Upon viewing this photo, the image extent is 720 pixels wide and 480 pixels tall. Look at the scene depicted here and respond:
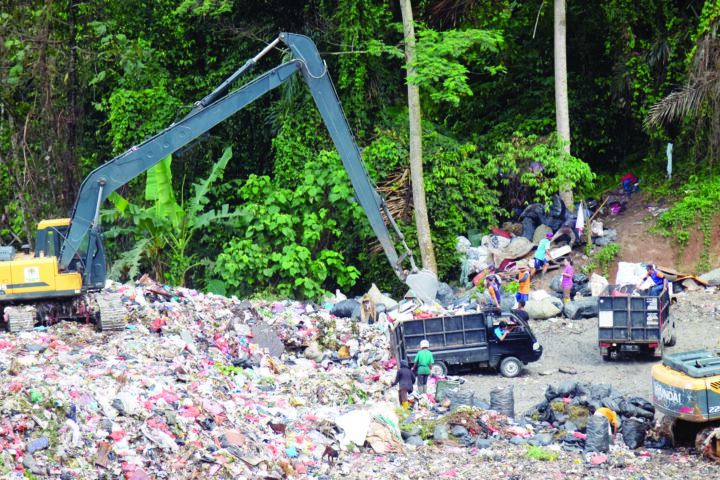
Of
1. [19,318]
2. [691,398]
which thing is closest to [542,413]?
[691,398]

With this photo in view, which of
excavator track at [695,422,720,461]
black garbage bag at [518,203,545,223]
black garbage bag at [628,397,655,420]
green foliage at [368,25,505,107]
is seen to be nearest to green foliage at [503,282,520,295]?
black garbage bag at [518,203,545,223]

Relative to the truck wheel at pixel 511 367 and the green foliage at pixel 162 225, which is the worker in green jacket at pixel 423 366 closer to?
the truck wheel at pixel 511 367

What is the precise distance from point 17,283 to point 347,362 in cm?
555

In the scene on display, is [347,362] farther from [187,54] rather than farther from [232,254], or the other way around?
[187,54]

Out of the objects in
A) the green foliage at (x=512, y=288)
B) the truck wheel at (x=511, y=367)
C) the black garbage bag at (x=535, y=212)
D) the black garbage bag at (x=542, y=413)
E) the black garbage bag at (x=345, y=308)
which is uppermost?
the black garbage bag at (x=535, y=212)

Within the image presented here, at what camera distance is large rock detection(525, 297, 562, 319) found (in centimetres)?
1819

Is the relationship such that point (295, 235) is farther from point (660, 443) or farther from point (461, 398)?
point (660, 443)

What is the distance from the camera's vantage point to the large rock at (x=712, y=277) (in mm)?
19047

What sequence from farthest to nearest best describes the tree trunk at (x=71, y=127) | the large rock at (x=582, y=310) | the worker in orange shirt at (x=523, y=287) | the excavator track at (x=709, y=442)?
the tree trunk at (x=71, y=127) → the worker in orange shirt at (x=523, y=287) → the large rock at (x=582, y=310) → the excavator track at (x=709, y=442)

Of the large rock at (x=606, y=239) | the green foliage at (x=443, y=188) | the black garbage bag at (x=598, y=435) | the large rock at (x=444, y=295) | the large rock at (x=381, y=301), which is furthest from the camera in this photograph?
the green foliage at (x=443, y=188)

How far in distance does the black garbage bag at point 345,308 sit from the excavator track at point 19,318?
6.50 meters

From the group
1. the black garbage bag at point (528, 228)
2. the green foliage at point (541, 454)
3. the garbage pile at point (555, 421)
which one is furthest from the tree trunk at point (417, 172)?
the green foliage at point (541, 454)

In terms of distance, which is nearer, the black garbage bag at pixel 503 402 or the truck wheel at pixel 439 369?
the black garbage bag at pixel 503 402

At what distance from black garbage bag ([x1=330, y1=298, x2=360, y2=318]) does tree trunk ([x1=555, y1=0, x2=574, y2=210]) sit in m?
6.61
